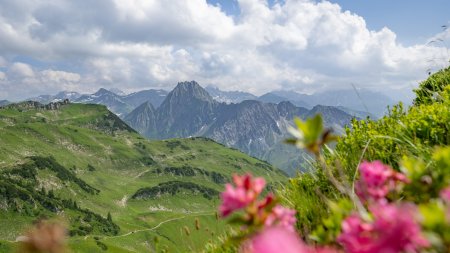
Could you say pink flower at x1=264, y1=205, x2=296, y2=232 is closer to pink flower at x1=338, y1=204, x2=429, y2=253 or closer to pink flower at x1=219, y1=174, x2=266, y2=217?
pink flower at x1=219, y1=174, x2=266, y2=217

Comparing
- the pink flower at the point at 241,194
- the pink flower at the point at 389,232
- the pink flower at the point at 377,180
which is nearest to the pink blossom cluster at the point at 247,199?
the pink flower at the point at 241,194

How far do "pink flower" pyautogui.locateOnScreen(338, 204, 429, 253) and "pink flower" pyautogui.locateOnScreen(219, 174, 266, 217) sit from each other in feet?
1.72

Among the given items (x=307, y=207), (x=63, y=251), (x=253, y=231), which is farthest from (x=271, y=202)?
(x=307, y=207)

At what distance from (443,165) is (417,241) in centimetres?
98

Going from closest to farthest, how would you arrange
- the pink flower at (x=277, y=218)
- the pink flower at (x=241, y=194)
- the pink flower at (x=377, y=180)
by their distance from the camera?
the pink flower at (x=241, y=194)
the pink flower at (x=277, y=218)
the pink flower at (x=377, y=180)

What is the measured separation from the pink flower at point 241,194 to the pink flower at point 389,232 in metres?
0.52

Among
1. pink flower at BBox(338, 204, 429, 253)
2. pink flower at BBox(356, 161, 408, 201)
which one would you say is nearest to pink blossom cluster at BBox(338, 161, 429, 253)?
pink flower at BBox(338, 204, 429, 253)

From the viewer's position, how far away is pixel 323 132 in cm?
250

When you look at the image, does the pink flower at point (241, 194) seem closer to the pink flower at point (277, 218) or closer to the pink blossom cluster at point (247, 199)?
the pink blossom cluster at point (247, 199)

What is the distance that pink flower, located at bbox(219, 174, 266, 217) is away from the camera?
2.37 meters

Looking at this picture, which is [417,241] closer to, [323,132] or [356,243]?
[356,243]

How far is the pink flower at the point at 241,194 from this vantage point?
237 centimetres

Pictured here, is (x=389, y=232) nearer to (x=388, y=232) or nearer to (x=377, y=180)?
(x=388, y=232)

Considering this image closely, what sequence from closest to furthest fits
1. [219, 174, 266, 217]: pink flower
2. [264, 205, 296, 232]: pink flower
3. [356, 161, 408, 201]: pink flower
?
[219, 174, 266, 217]: pink flower → [264, 205, 296, 232]: pink flower → [356, 161, 408, 201]: pink flower
